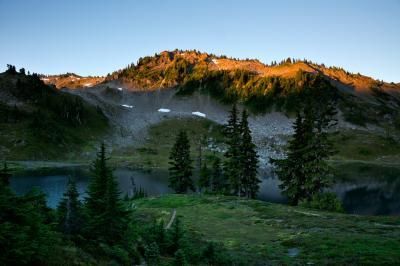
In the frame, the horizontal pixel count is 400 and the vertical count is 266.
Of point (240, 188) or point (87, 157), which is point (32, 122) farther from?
point (240, 188)

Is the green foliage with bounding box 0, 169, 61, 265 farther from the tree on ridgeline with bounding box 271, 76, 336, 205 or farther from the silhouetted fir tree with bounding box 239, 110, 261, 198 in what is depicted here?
the silhouetted fir tree with bounding box 239, 110, 261, 198

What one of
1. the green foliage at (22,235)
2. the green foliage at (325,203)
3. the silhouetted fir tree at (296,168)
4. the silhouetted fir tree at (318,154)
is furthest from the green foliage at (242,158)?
the green foliage at (22,235)

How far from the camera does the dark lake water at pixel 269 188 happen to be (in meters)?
75.6

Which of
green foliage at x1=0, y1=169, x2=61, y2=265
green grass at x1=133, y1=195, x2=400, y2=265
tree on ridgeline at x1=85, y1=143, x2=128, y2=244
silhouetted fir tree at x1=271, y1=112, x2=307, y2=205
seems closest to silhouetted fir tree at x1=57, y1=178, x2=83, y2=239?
tree on ridgeline at x1=85, y1=143, x2=128, y2=244

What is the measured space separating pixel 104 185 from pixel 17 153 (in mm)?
156143

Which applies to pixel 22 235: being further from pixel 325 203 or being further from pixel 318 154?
pixel 318 154

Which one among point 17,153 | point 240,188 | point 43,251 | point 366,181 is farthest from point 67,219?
point 17,153

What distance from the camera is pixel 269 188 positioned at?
101 m

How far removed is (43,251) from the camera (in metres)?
11.6

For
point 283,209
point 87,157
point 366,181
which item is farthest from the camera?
point 87,157

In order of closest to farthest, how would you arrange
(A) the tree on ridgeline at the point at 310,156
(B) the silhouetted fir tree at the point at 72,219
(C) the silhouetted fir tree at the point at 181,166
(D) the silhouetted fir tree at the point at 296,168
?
(B) the silhouetted fir tree at the point at 72,219 → (A) the tree on ridgeline at the point at 310,156 → (D) the silhouetted fir tree at the point at 296,168 → (C) the silhouetted fir tree at the point at 181,166

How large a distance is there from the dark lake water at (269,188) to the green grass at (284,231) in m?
31.6

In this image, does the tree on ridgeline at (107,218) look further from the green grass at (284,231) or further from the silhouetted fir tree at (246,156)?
the silhouetted fir tree at (246,156)

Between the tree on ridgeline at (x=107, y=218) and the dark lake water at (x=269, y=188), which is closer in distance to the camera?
the tree on ridgeline at (x=107, y=218)
